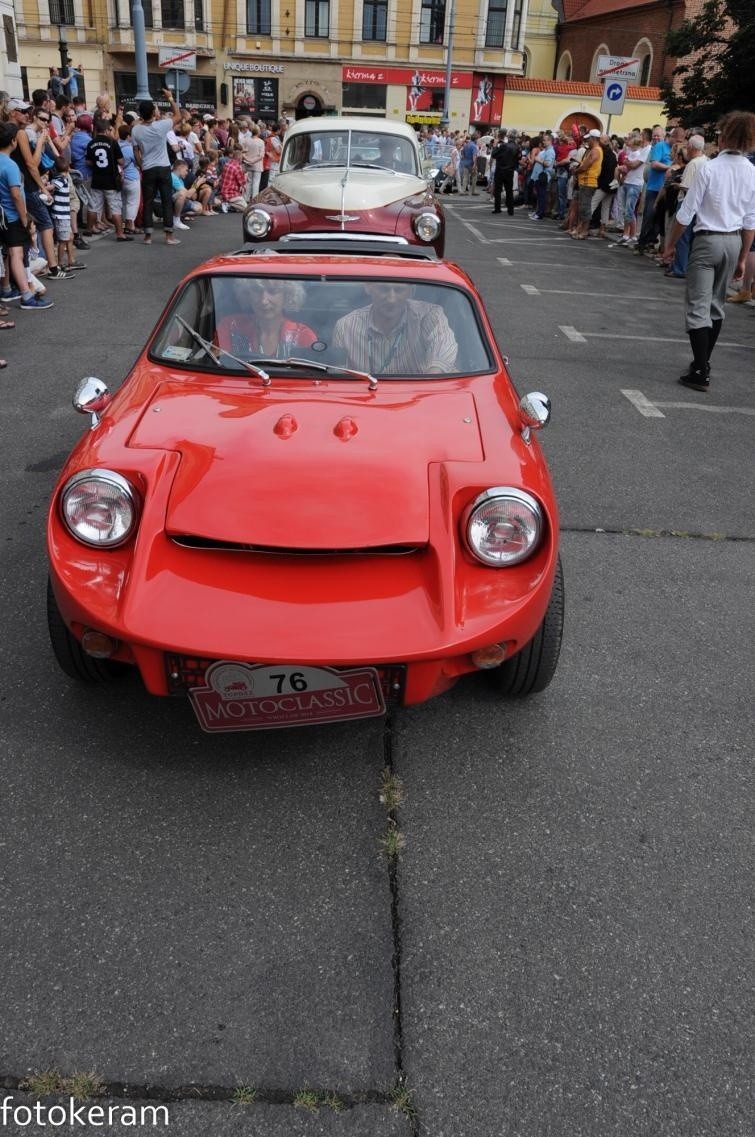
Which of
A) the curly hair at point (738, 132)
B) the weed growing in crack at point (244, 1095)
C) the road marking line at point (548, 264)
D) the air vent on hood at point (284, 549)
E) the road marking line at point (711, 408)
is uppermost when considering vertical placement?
the curly hair at point (738, 132)

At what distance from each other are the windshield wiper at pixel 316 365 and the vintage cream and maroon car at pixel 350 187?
Answer: 5.56 m

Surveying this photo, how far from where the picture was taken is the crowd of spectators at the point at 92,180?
29.7ft

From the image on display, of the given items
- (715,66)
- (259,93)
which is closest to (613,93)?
(715,66)

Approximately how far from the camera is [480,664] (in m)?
2.75

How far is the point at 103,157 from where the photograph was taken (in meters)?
12.8

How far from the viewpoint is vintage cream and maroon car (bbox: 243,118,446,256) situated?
30.8ft

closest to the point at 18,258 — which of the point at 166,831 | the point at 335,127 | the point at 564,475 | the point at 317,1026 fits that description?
the point at 335,127

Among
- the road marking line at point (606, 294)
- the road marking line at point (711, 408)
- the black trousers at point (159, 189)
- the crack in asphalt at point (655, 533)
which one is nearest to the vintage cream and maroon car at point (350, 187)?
the road marking line at point (606, 294)

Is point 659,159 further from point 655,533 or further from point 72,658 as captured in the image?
point 72,658

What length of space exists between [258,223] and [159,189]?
17.3ft

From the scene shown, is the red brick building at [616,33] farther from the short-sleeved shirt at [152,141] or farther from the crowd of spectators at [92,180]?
the short-sleeved shirt at [152,141]

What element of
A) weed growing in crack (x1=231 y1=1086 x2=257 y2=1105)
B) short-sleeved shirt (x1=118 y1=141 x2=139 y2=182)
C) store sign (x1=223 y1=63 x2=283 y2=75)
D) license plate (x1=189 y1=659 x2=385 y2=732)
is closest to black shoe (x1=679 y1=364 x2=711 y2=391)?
license plate (x1=189 y1=659 x2=385 y2=732)

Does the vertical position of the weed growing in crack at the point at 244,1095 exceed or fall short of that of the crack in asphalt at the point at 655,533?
it exceeds it

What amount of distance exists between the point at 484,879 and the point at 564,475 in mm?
3479
